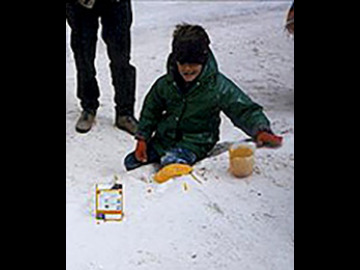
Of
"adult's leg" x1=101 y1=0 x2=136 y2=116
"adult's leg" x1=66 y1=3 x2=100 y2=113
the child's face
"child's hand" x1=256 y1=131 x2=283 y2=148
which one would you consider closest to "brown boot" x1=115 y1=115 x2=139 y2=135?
"adult's leg" x1=101 y1=0 x2=136 y2=116

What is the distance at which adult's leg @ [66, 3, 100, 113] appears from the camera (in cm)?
263

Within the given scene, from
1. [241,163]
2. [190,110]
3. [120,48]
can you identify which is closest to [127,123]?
[120,48]

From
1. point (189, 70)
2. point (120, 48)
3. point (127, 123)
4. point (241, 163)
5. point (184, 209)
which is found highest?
point (120, 48)

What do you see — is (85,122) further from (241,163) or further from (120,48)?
(241,163)

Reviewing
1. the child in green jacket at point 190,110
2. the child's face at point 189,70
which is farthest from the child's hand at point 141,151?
the child's face at point 189,70

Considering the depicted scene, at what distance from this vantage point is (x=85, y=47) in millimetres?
2699

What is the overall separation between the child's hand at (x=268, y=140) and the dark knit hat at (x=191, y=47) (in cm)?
31

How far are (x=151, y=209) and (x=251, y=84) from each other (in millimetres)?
1666

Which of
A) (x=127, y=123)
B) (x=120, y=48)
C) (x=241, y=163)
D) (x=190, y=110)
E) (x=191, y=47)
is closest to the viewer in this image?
(x=241, y=163)

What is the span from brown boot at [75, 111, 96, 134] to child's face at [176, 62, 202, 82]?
0.62 meters

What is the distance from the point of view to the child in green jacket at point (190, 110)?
229 cm

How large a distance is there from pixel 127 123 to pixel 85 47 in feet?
1.13

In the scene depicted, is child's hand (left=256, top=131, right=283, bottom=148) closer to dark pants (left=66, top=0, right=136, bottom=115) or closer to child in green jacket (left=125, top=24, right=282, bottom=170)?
child in green jacket (left=125, top=24, right=282, bottom=170)
